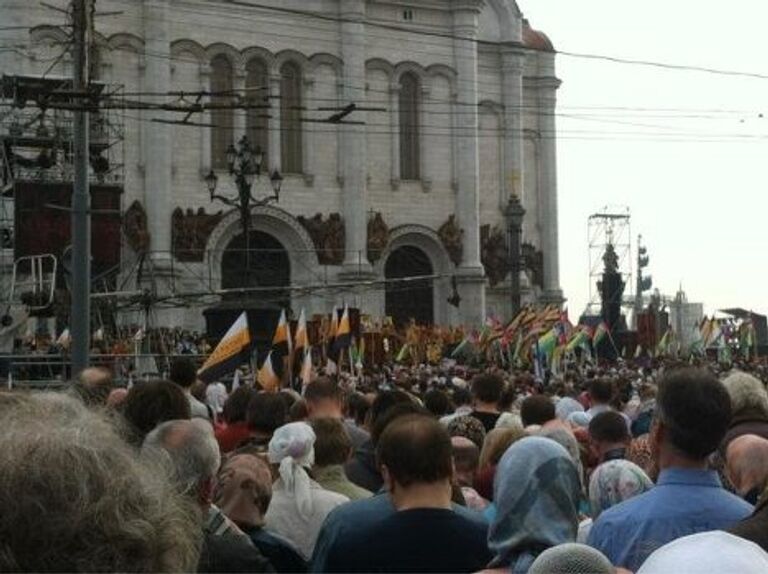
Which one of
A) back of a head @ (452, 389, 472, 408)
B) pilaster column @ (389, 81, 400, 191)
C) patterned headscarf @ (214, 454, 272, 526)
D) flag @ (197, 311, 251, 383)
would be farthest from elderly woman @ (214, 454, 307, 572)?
pilaster column @ (389, 81, 400, 191)

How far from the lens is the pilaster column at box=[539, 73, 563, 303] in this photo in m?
51.4

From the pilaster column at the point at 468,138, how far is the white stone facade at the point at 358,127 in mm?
50

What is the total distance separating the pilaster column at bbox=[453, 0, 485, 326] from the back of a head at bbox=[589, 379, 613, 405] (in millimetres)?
35502

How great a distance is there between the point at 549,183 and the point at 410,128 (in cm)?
686

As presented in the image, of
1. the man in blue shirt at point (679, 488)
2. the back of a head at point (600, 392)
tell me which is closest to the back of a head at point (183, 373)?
the back of a head at point (600, 392)

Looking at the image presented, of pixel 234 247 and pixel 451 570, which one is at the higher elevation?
pixel 234 247

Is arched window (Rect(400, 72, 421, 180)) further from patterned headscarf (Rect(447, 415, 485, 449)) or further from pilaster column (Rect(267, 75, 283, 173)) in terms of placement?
patterned headscarf (Rect(447, 415, 485, 449))

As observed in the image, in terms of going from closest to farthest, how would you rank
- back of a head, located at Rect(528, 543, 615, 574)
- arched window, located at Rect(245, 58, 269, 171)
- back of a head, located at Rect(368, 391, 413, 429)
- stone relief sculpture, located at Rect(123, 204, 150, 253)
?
back of a head, located at Rect(528, 543, 615, 574), back of a head, located at Rect(368, 391, 413, 429), stone relief sculpture, located at Rect(123, 204, 150, 253), arched window, located at Rect(245, 58, 269, 171)

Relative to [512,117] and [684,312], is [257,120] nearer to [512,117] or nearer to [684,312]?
[512,117]

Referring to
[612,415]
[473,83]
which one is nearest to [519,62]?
[473,83]

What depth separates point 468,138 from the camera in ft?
157

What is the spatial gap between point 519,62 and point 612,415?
4289 centimetres

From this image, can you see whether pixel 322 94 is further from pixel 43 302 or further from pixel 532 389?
pixel 532 389

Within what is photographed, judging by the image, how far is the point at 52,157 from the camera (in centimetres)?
3306
